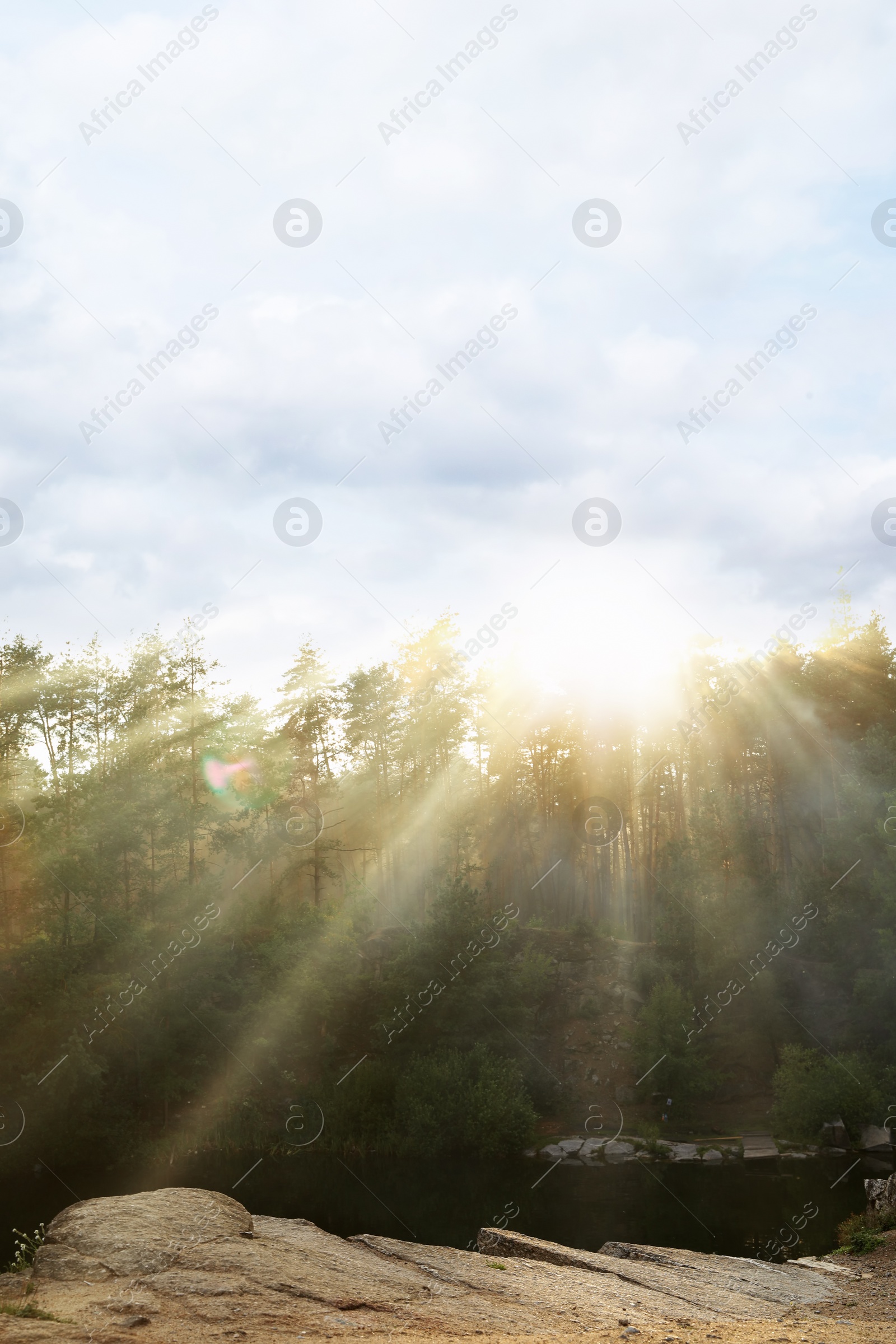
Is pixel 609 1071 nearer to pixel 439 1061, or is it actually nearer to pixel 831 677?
pixel 439 1061

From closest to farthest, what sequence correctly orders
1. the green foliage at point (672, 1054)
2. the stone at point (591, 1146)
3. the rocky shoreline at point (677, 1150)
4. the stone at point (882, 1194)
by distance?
the stone at point (882, 1194)
the rocky shoreline at point (677, 1150)
the stone at point (591, 1146)
the green foliage at point (672, 1054)

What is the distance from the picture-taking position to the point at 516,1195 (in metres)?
25.7

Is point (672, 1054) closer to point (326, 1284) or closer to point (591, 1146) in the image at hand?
point (591, 1146)

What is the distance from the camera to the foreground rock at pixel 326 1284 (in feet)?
29.2

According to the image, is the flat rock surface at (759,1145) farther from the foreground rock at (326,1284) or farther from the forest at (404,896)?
the foreground rock at (326,1284)

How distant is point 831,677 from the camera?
4066cm

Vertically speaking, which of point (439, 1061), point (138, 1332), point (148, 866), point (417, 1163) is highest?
point (148, 866)

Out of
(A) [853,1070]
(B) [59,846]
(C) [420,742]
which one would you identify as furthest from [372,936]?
(A) [853,1070]

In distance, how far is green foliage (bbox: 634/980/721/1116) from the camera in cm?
3444

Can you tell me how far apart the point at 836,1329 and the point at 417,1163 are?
23477 millimetres

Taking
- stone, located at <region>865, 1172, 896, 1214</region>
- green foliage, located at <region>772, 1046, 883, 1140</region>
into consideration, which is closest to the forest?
green foliage, located at <region>772, 1046, 883, 1140</region>

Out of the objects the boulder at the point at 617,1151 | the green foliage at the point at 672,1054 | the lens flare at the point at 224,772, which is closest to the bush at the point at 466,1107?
the boulder at the point at 617,1151

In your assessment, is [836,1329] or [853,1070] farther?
[853,1070]

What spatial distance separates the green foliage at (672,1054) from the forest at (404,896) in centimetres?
11
